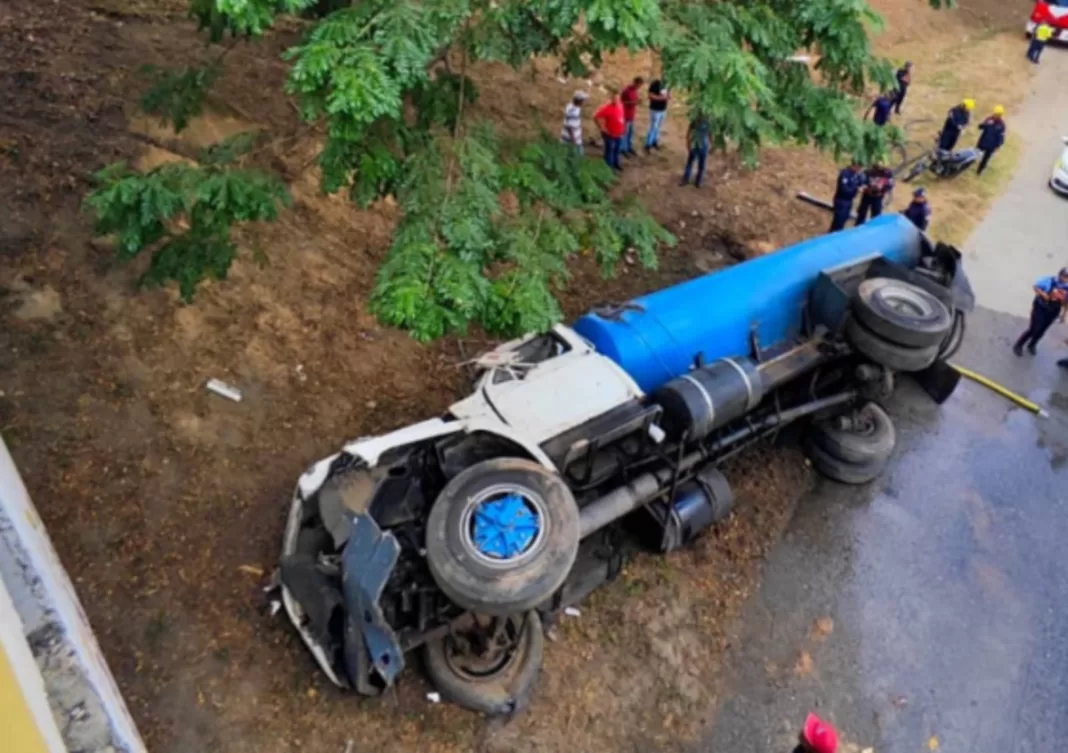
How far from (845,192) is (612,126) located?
138 inches

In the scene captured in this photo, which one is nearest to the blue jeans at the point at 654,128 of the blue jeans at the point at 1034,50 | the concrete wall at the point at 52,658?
the blue jeans at the point at 1034,50

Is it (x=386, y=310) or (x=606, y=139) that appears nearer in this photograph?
(x=386, y=310)

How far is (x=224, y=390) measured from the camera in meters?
8.54

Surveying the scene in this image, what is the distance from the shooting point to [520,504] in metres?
6.07

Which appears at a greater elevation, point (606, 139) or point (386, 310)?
point (386, 310)

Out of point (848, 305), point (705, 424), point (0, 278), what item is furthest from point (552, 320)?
point (0, 278)

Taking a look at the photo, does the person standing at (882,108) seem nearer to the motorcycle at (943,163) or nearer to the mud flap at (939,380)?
the motorcycle at (943,163)

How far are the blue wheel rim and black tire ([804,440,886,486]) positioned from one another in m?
4.57

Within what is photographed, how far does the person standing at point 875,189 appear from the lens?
12719 mm

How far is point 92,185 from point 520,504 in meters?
6.76

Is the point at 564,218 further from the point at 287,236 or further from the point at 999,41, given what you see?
the point at 999,41

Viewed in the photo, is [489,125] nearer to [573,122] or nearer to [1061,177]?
[573,122]

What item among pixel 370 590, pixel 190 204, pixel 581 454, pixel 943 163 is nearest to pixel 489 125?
pixel 190 204

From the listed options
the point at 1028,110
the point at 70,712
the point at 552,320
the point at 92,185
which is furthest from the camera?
the point at 1028,110
